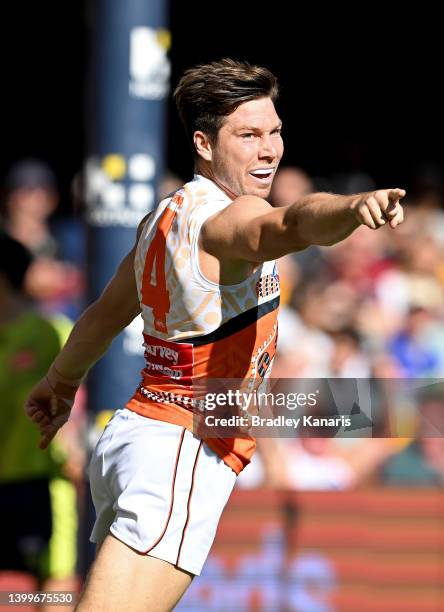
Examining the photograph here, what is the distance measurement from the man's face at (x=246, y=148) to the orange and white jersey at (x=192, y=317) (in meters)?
0.07

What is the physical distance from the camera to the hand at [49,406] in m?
4.25

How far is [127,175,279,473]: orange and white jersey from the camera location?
3.57 m

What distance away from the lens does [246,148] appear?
148 inches

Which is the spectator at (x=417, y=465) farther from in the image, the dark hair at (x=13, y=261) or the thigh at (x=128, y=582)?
the thigh at (x=128, y=582)

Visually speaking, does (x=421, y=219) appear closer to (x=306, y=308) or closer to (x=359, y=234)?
(x=359, y=234)

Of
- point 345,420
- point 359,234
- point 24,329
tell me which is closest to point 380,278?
point 359,234

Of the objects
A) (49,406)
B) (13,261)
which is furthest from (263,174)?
(13,261)

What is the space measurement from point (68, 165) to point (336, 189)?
8.95 feet

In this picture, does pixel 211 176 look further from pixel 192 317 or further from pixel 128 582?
pixel 128 582

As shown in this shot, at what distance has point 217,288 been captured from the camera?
11.7 ft

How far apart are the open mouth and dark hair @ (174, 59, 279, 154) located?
0.53 ft

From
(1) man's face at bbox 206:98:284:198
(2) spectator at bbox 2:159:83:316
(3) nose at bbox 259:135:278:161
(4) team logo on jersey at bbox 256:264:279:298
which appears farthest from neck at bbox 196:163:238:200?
(2) spectator at bbox 2:159:83:316

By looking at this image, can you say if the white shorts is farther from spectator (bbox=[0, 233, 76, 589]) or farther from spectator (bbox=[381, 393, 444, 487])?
spectator (bbox=[381, 393, 444, 487])

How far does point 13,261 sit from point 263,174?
272cm
